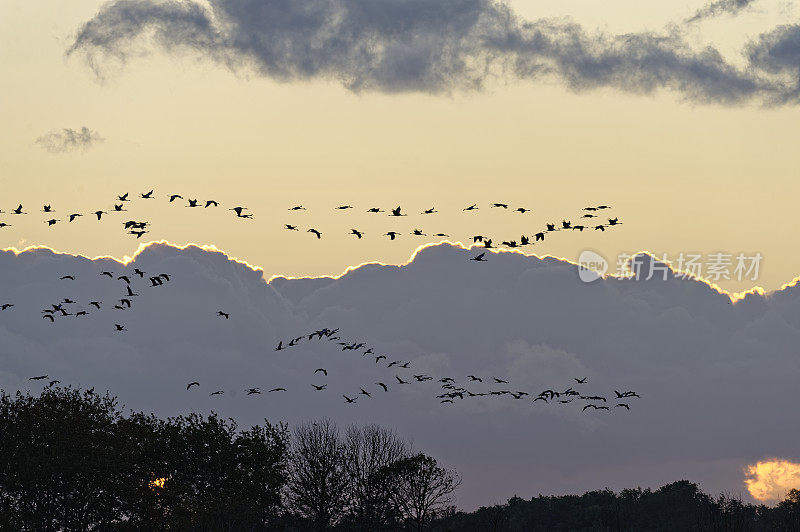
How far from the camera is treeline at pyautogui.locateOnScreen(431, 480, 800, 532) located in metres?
133

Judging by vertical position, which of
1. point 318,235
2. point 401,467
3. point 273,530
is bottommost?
point 273,530

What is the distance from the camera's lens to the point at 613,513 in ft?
466

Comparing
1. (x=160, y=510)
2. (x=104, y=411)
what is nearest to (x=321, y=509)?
(x=160, y=510)

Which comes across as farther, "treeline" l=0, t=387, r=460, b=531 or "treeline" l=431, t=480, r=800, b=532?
"treeline" l=431, t=480, r=800, b=532

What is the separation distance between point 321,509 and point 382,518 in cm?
815

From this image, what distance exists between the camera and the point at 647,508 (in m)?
144

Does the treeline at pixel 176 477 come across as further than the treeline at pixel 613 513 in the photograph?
No

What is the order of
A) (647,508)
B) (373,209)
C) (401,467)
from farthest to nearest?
(647,508) → (401,467) → (373,209)

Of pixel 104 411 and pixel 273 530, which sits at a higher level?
pixel 104 411

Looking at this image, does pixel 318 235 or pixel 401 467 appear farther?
pixel 401 467

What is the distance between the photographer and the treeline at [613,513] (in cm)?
13262

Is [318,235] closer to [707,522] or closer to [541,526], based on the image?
[707,522]

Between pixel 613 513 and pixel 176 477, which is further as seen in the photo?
pixel 613 513

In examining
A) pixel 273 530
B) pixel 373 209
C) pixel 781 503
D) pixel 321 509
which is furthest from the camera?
pixel 781 503
